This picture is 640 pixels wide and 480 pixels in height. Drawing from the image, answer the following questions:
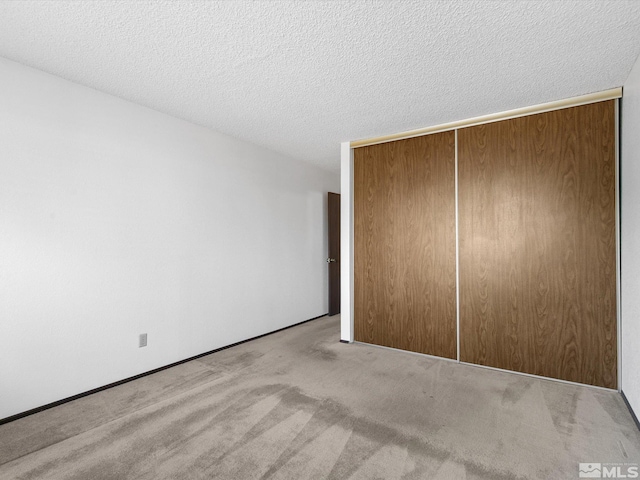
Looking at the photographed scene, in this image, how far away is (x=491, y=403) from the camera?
2.60 metres

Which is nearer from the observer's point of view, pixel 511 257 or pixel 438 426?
pixel 438 426

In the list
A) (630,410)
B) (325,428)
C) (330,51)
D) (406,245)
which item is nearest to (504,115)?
(406,245)

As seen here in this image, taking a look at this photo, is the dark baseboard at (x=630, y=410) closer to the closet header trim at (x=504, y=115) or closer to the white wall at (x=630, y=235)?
the white wall at (x=630, y=235)

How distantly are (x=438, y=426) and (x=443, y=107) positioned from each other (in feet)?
9.05

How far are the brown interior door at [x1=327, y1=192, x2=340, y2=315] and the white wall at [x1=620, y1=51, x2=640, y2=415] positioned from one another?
3782 millimetres

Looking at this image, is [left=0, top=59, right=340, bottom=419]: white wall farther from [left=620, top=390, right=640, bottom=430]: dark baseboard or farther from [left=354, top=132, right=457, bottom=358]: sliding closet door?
[left=620, top=390, right=640, bottom=430]: dark baseboard

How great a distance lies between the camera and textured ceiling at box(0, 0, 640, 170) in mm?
1872

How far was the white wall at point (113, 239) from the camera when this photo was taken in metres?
2.40

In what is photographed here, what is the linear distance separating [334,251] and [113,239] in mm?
3589

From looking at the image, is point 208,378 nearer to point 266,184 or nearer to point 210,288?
point 210,288

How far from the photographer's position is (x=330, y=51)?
7.39 feet

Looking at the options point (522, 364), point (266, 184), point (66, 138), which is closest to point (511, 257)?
point (522, 364)

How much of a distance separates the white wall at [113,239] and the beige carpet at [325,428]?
14.3 inches

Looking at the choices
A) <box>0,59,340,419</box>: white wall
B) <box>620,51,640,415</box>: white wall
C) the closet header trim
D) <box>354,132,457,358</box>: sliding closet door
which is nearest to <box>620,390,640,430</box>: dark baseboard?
<box>620,51,640,415</box>: white wall
